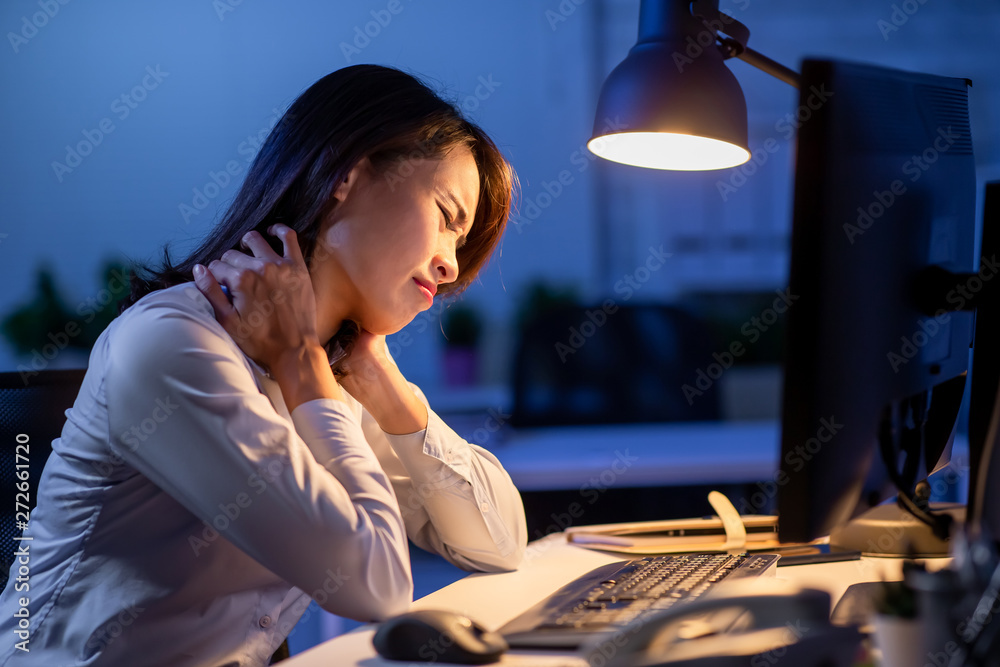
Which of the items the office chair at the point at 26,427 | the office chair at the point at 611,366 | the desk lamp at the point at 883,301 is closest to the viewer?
the desk lamp at the point at 883,301

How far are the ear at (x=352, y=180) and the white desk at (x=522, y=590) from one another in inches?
22.7

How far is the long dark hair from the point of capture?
42.9 inches

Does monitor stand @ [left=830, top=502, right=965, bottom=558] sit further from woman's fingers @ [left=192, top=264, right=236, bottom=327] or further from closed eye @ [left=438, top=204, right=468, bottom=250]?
woman's fingers @ [left=192, top=264, right=236, bottom=327]

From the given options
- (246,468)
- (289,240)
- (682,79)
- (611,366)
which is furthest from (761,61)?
(611,366)

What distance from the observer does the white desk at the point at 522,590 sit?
0.70m

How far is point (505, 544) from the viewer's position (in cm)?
113

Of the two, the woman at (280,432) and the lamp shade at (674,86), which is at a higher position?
the lamp shade at (674,86)

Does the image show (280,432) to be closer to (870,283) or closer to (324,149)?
(324,149)

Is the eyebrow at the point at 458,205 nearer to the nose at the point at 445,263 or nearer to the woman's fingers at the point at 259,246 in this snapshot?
the nose at the point at 445,263

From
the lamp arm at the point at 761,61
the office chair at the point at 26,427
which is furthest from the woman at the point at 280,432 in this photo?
the lamp arm at the point at 761,61

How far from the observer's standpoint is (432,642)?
0.65m

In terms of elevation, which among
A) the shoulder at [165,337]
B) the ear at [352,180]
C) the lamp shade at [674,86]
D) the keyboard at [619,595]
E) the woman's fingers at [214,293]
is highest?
the lamp shade at [674,86]

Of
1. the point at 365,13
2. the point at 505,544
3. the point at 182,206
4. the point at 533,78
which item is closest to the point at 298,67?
the point at 365,13

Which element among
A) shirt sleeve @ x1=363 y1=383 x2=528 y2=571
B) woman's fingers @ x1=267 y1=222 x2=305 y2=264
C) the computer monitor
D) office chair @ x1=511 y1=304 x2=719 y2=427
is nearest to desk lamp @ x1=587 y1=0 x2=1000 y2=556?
the computer monitor
